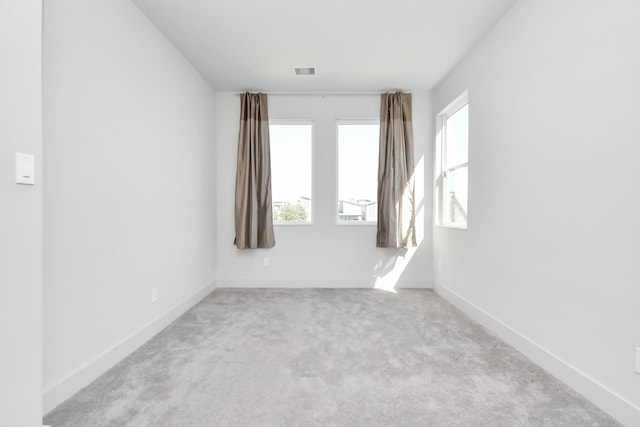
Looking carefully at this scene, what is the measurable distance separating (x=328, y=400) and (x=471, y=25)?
2.96 metres

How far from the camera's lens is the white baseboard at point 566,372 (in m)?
1.39

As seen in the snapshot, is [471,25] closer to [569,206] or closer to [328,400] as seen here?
[569,206]

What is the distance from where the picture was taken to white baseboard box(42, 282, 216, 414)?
59.2 inches

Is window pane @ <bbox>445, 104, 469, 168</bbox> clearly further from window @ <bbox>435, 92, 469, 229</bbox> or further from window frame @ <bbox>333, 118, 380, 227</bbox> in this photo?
window frame @ <bbox>333, 118, 380, 227</bbox>

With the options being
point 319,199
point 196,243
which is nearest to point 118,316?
point 196,243

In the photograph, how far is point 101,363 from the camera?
1811 mm

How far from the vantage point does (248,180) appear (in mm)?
3773

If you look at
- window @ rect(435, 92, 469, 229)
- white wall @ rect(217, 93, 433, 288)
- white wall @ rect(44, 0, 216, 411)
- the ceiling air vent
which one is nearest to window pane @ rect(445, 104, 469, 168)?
window @ rect(435, 92, 469, 229)

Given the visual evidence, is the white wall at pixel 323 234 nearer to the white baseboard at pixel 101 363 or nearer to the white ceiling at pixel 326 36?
the white ceiling at pixel 326 36

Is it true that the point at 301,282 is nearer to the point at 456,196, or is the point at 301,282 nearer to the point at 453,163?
the point at 456,196

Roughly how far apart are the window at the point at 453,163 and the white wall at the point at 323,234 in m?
0.21

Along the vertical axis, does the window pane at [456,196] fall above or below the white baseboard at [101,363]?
above

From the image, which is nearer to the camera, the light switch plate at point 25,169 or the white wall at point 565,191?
the light switch plate at point 25,169

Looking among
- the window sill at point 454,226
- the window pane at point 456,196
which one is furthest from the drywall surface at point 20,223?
the window pane at point 456,196
